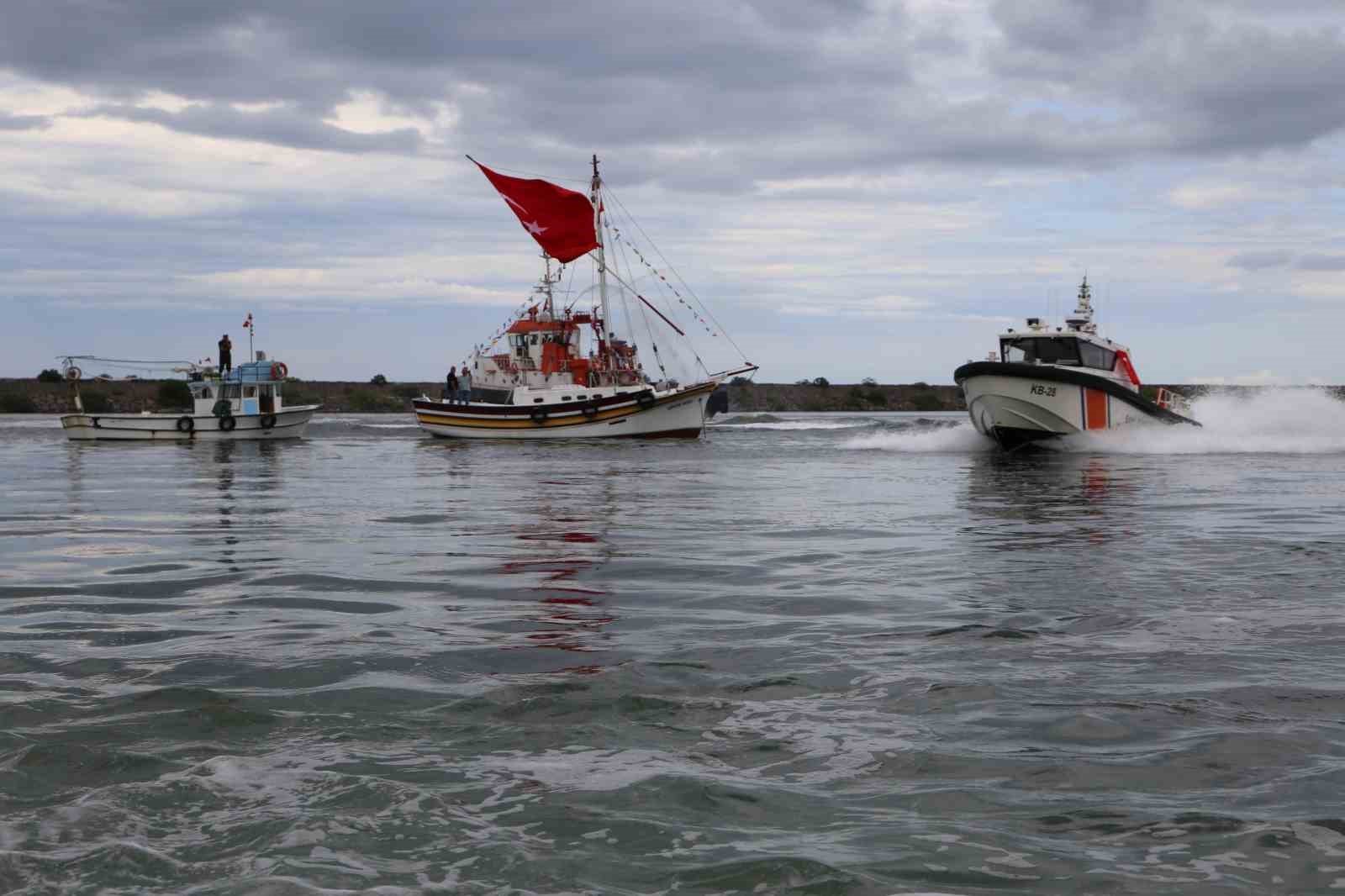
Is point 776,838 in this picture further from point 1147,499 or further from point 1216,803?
point 1147,499

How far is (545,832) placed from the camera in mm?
4156

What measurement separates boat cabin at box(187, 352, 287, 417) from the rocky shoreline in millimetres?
41931

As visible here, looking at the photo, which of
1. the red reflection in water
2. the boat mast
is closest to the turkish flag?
the boat mast

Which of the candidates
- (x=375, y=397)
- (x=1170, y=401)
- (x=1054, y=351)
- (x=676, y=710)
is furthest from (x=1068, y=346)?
(x=375, y=397)

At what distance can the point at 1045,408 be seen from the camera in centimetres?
3189

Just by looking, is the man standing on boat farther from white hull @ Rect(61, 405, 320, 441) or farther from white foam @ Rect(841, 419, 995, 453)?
white foam @ Rect(841, 419, 995, 453)

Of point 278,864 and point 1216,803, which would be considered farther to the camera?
point 1216,803

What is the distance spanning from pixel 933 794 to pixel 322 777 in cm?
229

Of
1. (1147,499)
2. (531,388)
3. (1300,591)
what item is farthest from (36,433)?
(1300,591)

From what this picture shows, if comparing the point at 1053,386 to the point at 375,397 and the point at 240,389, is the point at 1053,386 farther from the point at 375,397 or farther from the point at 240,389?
the point at 375,397

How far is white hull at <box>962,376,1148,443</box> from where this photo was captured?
104 ft

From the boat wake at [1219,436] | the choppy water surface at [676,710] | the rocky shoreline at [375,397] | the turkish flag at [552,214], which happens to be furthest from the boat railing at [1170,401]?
the rocky shoreline at [375,397]

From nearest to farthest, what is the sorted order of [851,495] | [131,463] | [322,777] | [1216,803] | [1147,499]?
[1216,803], [322,777], [1147,499], [851,495], [131,463]

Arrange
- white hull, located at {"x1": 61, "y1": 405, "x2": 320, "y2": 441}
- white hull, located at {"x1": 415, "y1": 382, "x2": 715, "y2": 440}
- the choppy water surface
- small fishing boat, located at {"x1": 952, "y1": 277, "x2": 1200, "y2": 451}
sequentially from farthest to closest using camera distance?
1. white hull, located at {"x1": 415, "y1": 382, "x2": 715, "y2": 440}
2. white hull, located at {"x1": 61, "y1": 405, "x2": 320, "y2": 441}
3. small fishing boat, located at {"x1": 952, "y1": 277, "x2": 1200, "y2": 451}
4. the choppy water surface
